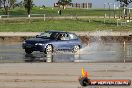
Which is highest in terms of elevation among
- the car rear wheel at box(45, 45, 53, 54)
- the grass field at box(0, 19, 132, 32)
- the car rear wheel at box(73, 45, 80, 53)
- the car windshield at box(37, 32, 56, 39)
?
the car windshield at box(37, 32, 56, 39)

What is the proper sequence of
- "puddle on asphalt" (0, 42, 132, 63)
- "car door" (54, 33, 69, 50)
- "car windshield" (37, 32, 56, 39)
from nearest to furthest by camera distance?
1. "puddle on asphalt" (0, 42, 132, 63)
2. "car door" (54, 33, 69, 50)
3. "car windshield" (37, 32, 56, 39)

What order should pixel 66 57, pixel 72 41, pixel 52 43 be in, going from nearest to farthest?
1. pixel 66 57
2. pixel 52 43
3. pixel 72 41

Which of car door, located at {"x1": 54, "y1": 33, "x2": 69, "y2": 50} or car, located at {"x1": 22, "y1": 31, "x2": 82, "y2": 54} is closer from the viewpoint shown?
car, located at {"x1": 22, "y1": 31, "x2": 82, "y2": 54}

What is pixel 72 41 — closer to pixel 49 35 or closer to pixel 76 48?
pixel 76 48

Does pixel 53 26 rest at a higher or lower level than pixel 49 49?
lower

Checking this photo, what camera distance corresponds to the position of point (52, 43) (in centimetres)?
2778

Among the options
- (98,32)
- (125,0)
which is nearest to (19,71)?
(98,32)

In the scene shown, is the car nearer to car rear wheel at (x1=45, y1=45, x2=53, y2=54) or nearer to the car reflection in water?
car rear wheel at (x1=45, y1=45, x2=53, y2=54)

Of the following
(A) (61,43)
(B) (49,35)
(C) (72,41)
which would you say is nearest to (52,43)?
(A) (61,43)

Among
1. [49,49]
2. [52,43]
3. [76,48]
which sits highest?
[52,43]

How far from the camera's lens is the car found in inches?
1069

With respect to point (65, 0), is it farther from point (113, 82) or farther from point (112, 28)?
point (113, 82)

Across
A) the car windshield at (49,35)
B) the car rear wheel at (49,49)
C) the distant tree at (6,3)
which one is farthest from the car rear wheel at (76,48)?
the distant tree at (6,3)

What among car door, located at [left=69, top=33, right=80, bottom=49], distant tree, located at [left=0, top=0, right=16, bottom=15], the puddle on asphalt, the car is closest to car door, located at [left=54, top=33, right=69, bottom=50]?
the car
